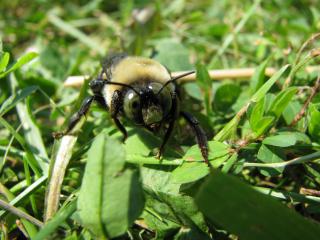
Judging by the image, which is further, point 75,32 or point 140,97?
point 75,32

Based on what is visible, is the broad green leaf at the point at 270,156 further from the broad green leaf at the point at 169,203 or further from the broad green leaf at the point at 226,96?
the broad green leaf at the point at 226,96

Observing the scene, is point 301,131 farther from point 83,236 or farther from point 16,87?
point 16,87

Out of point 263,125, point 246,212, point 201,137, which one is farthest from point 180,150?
point 246,212

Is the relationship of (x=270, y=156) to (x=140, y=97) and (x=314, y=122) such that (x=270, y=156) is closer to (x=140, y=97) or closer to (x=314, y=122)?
(x=314, y=122)

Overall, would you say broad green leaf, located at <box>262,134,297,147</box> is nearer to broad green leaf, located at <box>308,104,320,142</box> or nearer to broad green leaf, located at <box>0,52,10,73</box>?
broad green leaf, located at <box>308,104,320,142</box>

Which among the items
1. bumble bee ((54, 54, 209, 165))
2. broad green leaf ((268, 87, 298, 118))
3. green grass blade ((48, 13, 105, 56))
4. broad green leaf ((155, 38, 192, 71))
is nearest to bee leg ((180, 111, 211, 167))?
bumble bee ((54, 54, 209, 165))

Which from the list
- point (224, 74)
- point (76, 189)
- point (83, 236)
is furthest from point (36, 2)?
point (83, 236)

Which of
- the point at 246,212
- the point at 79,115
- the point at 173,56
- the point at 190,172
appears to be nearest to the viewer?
the point at 246,212
